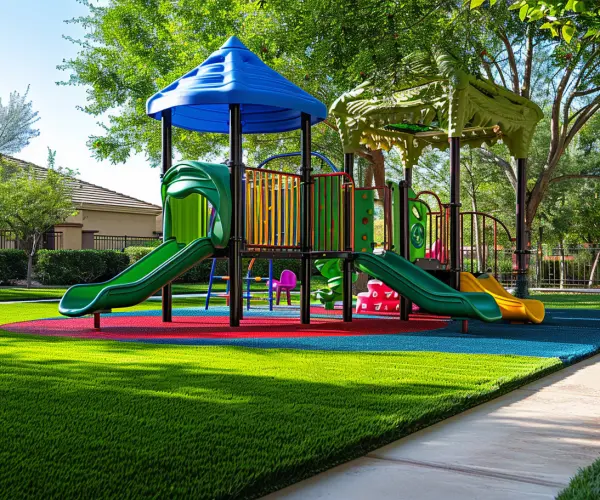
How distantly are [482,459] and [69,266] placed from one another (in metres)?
22.9

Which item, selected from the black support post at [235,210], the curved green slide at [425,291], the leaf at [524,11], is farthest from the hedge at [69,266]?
the leaf at [524,11]

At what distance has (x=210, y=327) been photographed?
10602 millimetres

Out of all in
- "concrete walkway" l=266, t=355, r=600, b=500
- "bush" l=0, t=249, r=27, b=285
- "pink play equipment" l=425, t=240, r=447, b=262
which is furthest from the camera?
"bush" l=0, t=249, r=27, b=285

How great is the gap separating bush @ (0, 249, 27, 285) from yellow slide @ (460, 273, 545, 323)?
687 inches

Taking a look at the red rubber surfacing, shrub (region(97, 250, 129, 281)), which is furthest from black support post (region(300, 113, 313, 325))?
shrub (region(97, 250, 129, 281))

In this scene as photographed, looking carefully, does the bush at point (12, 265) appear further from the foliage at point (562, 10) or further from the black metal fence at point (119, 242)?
the foliage at point (562, 10)

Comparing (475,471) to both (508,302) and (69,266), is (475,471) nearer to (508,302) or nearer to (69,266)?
(508,302)

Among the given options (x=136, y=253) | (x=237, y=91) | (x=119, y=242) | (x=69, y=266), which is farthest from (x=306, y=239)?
(x=119, y=242)

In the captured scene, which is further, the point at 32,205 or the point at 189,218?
the point at 32,205

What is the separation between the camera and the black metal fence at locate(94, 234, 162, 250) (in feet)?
109

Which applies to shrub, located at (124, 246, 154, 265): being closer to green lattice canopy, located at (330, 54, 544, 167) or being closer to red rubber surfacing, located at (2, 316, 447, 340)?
green lattice canopy, located at (330, 54, 544, 167)

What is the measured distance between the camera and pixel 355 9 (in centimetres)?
964

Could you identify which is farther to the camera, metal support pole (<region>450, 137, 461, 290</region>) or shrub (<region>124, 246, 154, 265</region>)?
shrub (<region>124, 246, 154, 265</region>)

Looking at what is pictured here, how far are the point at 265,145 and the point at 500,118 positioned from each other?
12881 millimetres
